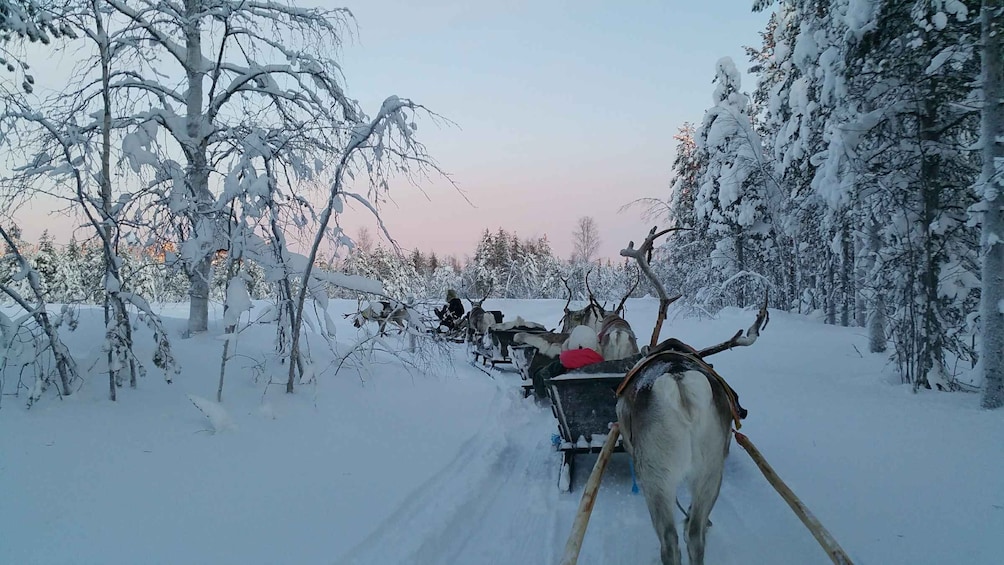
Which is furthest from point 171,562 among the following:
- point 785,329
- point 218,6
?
point 785,329

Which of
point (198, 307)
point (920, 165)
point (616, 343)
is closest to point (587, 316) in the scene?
point (616, 343)

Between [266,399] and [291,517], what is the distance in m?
2.27

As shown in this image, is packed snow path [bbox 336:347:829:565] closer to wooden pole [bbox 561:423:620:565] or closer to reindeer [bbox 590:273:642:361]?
wooden pole [bbox 561:423:620:565]

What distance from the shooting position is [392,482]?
469 cm

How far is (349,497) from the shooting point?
4242 mm

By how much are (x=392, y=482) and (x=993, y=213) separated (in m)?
7.25

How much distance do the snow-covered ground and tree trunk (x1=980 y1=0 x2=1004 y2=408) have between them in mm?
533

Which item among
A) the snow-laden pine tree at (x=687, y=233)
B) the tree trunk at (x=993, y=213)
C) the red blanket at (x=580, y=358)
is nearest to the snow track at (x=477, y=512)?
the red blanket at (x=580, y=358)

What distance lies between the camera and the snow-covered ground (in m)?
3.33

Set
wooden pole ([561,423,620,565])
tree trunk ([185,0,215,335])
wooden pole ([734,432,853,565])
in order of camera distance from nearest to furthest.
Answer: wooden pole ([561,423,620,565]) < wooden pole ([734,432,853,565]) < tree trunk ([185,0,215,335])

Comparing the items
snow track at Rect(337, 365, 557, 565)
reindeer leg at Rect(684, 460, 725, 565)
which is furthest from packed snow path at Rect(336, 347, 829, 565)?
reindeer leg at Rect(684, 460, 725, 565)

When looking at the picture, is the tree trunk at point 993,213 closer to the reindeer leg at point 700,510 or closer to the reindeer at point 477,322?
the reindeer leg at point 700,510

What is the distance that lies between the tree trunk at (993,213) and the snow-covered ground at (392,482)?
1.75ft

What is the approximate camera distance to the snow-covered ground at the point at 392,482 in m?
3.33
